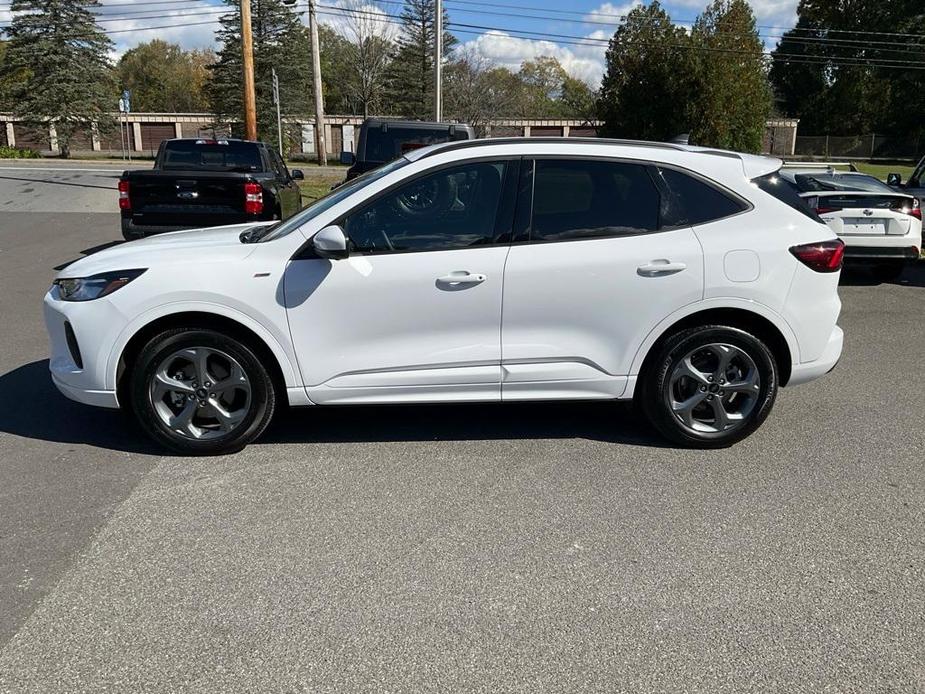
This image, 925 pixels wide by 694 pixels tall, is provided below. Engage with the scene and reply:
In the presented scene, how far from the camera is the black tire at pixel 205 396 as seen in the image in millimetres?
4516

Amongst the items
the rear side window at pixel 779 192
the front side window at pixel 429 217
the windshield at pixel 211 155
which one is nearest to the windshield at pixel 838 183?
the rear side window at pixel 779 192

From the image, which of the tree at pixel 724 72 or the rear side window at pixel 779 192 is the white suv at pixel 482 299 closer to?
the rear side window at pixel 779 192

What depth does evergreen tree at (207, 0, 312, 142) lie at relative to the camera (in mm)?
48062

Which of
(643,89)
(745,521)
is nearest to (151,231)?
(745,521)

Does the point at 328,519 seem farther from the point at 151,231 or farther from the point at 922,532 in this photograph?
the point at 151,231

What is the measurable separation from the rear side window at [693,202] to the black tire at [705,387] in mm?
643

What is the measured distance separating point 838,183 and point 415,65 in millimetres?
45875

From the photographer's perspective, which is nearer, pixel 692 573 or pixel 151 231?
pixel 692 573

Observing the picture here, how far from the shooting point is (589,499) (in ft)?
13.7

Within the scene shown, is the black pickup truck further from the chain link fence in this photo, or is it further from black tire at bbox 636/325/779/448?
the chain link fence

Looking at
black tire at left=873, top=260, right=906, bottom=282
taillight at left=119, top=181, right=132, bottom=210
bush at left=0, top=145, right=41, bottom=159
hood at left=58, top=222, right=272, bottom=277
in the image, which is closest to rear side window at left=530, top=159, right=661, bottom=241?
hood at left=58, top=222, right=272, bottom=277

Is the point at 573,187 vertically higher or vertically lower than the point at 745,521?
higher

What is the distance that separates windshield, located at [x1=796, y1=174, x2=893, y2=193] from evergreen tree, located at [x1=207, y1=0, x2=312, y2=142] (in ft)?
134

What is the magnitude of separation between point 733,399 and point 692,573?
1.68 metres
